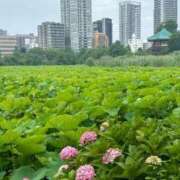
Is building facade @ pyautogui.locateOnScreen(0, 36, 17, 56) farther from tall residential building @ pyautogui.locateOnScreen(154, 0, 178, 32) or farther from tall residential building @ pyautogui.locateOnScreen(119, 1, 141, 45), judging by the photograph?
tall residential building @ pyautogui.locateOnScreen(154, 0, 178, 32)

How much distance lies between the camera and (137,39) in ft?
313

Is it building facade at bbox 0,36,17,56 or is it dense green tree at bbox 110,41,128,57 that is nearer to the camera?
dense green tree at bbox 110,41,128,57

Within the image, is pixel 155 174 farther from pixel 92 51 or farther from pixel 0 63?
pixel 92 51

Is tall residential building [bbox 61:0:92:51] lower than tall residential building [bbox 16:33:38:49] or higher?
higher

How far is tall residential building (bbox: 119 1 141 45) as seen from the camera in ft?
324

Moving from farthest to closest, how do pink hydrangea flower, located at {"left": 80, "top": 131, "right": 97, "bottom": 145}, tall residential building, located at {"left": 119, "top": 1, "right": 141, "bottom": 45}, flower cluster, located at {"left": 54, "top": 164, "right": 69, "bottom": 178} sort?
tall residential building, located at {"left": 119, "top": 1, "right": 141, "bottom": 45}
pink hydrangea flower, located at {"left": 80, "top": 131, "right": 97, "bottom": 145}
flower cluster, located at {"left": 54, "top": 164, "right": 69, "bottom": 178}

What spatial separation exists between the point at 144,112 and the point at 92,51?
55.4m

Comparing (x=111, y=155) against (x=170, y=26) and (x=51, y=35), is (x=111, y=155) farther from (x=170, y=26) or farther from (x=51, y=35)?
(x=51, y=35)

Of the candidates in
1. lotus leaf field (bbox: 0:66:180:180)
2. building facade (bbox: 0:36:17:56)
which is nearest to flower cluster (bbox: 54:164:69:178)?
lotus leaf field (bbox: 0:66:180:180)

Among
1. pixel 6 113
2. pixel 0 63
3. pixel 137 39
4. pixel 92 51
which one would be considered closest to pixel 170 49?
Result: pixel 92 51

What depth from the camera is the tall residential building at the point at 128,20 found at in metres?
98.7

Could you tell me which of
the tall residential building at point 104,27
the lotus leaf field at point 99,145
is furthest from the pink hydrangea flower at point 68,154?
the tall residential building at point 104,27

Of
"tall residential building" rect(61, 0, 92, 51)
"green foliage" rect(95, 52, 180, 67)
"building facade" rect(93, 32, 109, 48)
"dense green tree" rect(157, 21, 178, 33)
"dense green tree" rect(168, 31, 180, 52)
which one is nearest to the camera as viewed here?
"green foliage" rect(95, 52, 180, 67)

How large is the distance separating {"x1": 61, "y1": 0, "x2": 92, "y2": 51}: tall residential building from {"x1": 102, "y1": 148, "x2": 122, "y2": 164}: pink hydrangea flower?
8174cm
